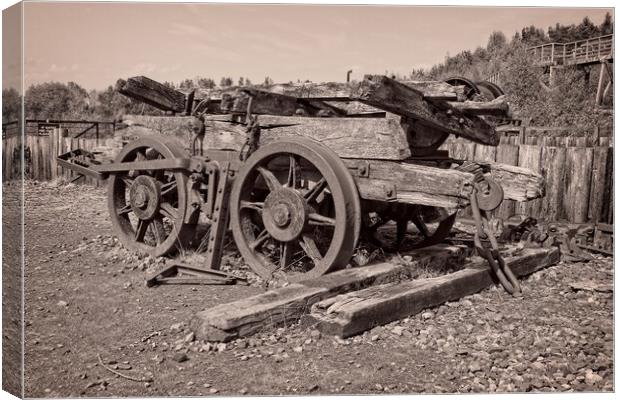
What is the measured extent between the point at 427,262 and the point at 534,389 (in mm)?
2446

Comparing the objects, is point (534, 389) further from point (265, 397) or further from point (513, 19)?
point (513, 19)

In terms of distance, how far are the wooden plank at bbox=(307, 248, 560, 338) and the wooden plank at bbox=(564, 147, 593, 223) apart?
2795 millimetres

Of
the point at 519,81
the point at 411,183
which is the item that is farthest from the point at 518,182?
the point at 411,183

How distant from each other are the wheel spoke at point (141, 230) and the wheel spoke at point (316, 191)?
2430 mm

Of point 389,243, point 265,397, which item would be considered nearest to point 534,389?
point 265,397

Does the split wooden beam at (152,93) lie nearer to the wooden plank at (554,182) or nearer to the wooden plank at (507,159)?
the wooden plank at (507,159)

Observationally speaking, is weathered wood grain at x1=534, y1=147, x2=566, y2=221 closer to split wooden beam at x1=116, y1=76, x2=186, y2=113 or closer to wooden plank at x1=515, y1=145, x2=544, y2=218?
wooden plank at x1=515, y1=145, x2=544, y2=218

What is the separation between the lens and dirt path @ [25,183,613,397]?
3.82 meters

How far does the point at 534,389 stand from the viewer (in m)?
3.79

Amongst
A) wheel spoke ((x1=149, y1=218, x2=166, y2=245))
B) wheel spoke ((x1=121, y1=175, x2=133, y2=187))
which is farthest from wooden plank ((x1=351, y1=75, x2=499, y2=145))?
wheel spoke ((x1=121, y1=175, x2=133, y2=187))

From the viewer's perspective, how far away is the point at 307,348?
4.27 m

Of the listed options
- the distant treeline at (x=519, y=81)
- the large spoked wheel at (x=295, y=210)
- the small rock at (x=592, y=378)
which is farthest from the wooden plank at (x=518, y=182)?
the small rock at (x=592, y=378)

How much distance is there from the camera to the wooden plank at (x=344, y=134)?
542 centimetres

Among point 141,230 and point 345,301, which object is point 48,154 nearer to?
point 141,230
